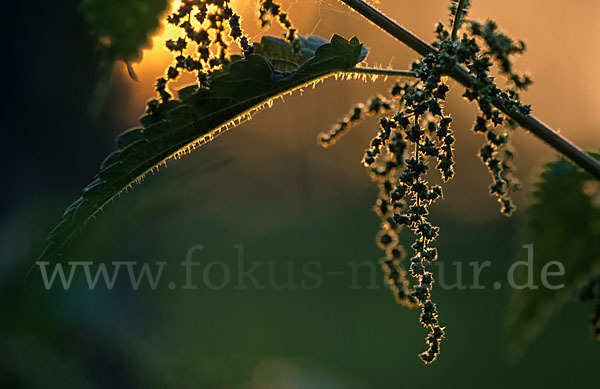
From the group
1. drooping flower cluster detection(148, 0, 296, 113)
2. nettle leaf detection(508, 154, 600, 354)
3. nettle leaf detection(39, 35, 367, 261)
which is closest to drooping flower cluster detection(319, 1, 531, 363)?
nettle leaf detection(39, 35, 367, 261)

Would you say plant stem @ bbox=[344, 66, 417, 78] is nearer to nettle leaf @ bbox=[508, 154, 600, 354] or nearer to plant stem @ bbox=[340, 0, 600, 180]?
plant stem @ bbox=[340, 0, 600, 180]

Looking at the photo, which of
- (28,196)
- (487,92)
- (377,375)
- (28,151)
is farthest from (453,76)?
(377,375)

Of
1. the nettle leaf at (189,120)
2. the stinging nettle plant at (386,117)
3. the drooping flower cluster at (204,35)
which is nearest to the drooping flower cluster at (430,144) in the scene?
the stinging nettle plant at (386,117)

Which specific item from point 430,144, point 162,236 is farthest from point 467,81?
point 162,236

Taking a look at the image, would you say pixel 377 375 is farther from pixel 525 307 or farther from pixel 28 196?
pixel 525 307

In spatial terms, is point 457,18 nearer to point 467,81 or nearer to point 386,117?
point 467,81

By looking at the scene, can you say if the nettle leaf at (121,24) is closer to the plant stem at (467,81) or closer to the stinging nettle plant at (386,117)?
the stinging nettle plant at (386,117)

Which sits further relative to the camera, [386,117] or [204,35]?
[386,117]
